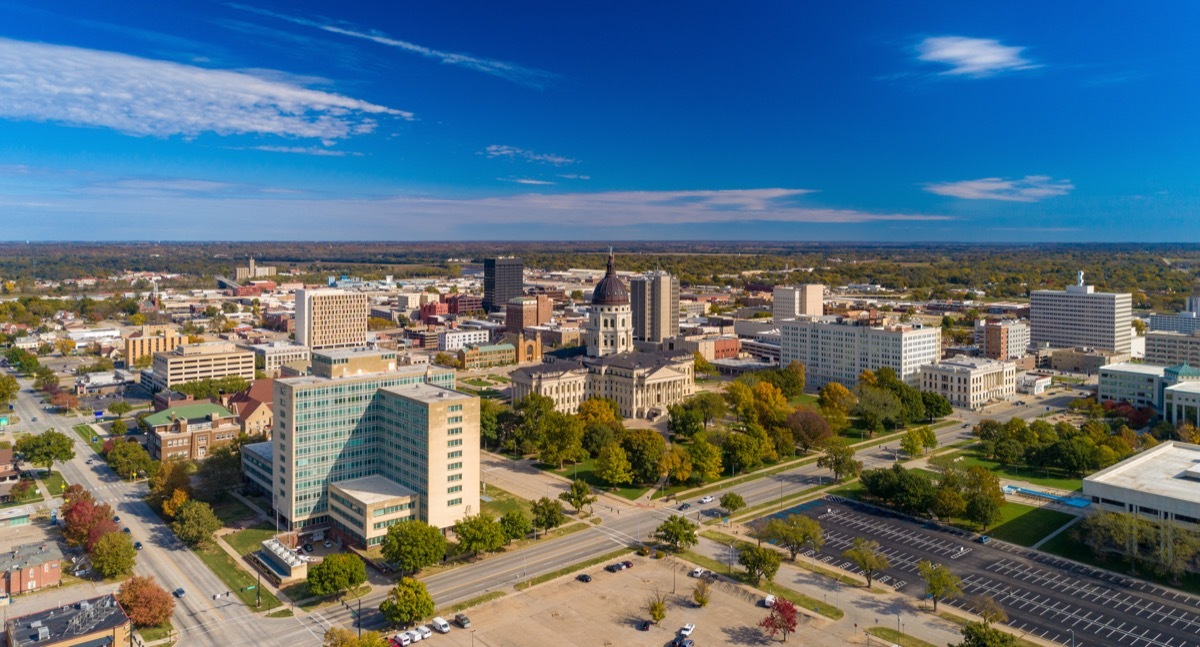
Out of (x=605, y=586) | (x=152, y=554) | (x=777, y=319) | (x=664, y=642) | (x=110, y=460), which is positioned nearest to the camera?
(x=664, y=642)

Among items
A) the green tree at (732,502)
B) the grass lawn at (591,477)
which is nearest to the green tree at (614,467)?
the grass lawn at (591,477)

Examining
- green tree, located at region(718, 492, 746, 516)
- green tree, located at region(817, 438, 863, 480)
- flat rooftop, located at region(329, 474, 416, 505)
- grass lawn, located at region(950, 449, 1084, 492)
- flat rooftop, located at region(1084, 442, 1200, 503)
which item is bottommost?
grass lawn, located at region(950, 449, 1084, 492)

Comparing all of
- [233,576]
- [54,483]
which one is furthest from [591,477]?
[54,483]

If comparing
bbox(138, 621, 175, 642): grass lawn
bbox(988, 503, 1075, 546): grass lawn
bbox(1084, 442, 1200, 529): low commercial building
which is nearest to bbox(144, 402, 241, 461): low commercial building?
bbox(138, 621, 175, 642): grass lawn

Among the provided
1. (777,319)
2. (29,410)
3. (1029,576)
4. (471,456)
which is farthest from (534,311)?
(1029,576)

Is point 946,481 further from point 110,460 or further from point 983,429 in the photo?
point 110,460

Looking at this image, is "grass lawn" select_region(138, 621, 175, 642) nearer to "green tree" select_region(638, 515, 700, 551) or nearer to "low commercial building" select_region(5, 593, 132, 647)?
"low commercial building" select_region(5, 593, 132, 647)

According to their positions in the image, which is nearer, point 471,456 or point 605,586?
point 605,586
